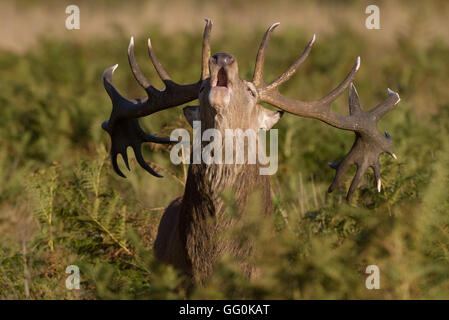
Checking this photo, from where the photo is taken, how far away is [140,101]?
5.17 metres

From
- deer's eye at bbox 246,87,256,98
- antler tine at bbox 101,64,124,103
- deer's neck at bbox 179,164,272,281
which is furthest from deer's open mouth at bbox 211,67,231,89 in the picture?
antler tine at bbox 101,64,124,103

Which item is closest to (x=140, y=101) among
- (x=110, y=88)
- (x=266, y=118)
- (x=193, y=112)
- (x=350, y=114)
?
(x=110, y=88)

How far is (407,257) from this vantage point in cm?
351

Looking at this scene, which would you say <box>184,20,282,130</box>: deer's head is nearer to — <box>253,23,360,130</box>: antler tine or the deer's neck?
<box>253,23,360,130</box>: antler tine

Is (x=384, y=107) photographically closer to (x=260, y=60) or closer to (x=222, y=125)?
(x=260, y=60)

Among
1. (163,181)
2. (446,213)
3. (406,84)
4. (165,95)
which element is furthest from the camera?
A: (406,84)

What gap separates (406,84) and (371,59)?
10.7ft

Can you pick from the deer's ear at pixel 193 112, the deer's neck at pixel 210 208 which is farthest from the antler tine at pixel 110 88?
the deer's neck at pixel 210 208

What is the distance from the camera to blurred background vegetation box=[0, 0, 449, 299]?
3.63 m

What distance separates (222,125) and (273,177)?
3.24 m

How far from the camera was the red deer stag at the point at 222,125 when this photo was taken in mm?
4371
